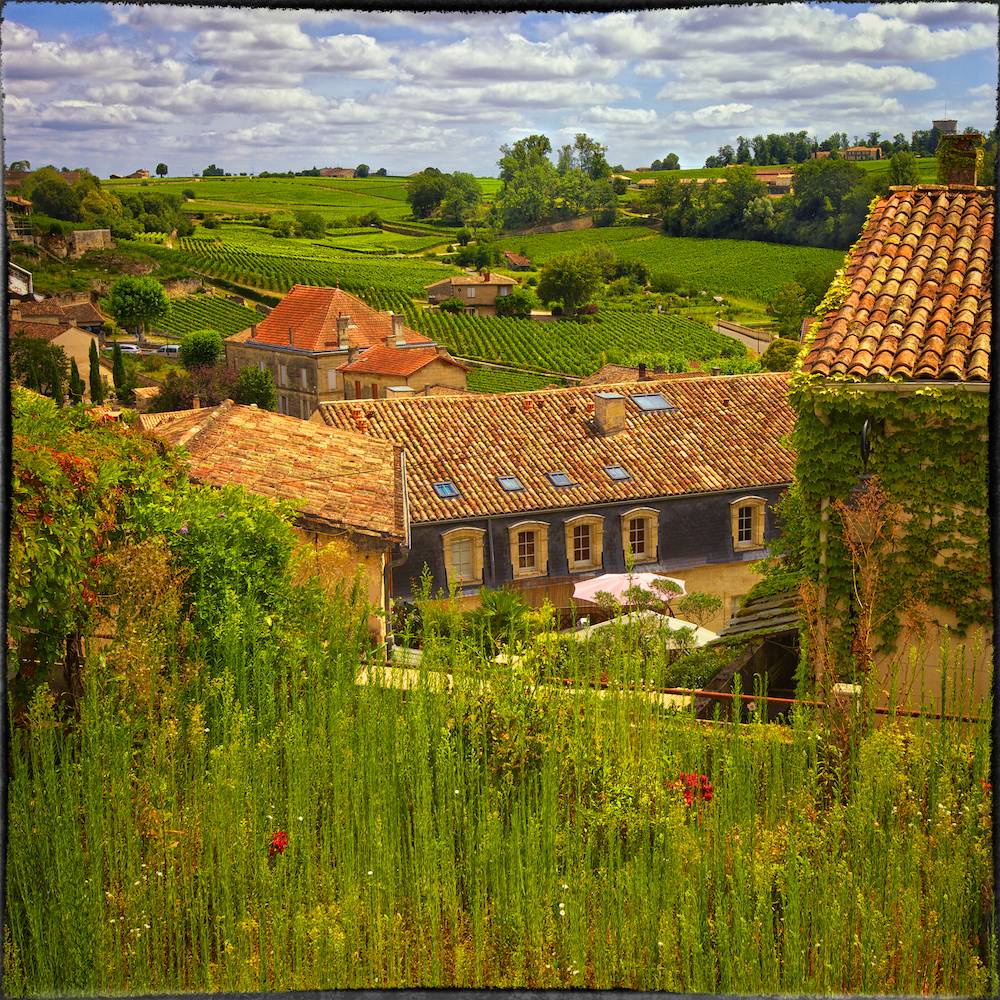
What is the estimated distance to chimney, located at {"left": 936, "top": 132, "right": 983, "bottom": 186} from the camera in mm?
5707

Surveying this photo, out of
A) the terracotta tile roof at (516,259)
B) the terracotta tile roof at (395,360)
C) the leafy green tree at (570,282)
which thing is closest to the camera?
the terracotta tile roof at (395,360)

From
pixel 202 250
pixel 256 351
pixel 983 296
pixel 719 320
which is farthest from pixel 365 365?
pixel 983 296

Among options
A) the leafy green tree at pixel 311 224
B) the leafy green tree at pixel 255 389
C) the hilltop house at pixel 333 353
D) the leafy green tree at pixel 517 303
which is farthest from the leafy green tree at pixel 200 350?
the leafy green tree at pixel 517 303

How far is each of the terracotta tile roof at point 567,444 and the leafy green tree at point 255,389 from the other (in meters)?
20.3

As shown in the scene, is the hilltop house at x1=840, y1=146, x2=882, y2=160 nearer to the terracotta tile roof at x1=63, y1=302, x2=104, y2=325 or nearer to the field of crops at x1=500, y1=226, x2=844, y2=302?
the field of crops at x1=500, y1=226, x2=844, y2=302

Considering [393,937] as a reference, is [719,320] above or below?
above

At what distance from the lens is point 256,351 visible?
1743 inches

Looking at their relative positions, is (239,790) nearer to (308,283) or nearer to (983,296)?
(983,296)

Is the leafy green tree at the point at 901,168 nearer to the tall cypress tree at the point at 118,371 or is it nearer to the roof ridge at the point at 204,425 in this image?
the roof ridge at the point at 204,425

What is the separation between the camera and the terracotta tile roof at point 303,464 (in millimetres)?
9094

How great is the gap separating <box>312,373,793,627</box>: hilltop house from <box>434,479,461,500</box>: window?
0.08 feet

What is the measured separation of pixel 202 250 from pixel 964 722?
48646 millimetres

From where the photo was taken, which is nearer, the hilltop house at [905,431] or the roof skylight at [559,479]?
the hilltop house at [905,431]

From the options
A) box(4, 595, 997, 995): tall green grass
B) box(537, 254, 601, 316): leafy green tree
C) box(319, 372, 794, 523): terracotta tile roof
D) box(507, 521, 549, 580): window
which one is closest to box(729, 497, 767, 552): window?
box(319, 372, 794, 523): terracotta tile roof
